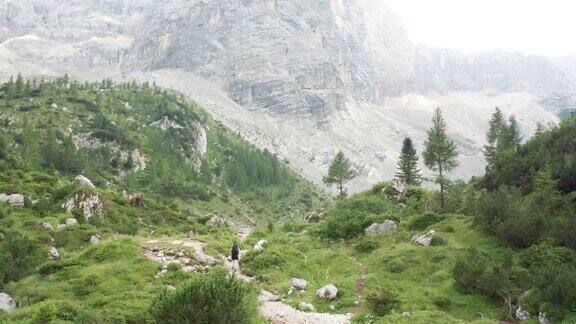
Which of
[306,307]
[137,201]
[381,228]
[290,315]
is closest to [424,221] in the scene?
[381,228]

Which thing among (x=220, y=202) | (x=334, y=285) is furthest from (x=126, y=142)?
(x=334, y=285)

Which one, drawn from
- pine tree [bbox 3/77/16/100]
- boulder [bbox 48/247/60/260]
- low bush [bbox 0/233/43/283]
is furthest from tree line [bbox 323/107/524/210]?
pine tree [bbox 3/77/16/100]

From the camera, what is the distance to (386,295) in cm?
2905

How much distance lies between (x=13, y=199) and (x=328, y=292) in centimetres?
3596

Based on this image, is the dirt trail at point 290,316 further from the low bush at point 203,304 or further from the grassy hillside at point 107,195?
the grassy hillside at point 107,195

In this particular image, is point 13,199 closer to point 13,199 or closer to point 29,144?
point 13,199

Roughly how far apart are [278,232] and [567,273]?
40.7 metres

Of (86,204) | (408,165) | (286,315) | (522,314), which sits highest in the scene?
(522,314)

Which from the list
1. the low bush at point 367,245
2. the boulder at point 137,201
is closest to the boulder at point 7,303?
the low bush at point 367,245

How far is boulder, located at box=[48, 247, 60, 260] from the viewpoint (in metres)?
35.8

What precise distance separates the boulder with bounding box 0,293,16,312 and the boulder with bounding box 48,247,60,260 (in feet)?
38.1

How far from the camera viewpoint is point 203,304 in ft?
63.7

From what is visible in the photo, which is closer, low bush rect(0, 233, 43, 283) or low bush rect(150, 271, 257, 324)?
low bush rect(150, 271, 257, 324)

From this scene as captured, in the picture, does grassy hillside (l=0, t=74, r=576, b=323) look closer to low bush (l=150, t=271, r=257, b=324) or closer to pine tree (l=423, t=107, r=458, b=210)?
low bush (l=150, t=271, r=257, b=324)
